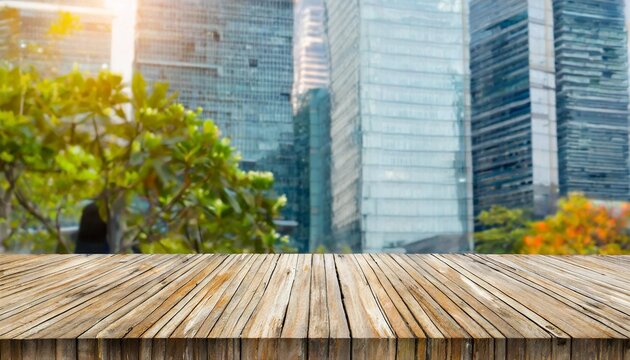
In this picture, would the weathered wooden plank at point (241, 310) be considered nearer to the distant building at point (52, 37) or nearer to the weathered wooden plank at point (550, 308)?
the weathered wooden plank at point (550, 308)

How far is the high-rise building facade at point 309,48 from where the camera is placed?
290 inches

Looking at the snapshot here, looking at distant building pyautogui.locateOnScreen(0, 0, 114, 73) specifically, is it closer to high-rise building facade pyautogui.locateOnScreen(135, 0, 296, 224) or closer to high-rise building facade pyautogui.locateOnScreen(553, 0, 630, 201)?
high-rise building facade pyautogui.locateOnScreen(135, 0, 296, 224)

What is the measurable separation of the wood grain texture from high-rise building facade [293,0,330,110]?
5.73m

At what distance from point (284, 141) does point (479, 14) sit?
9.05 feet

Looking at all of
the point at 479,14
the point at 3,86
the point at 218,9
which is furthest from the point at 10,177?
the point at 479,14

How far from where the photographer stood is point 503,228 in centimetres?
712

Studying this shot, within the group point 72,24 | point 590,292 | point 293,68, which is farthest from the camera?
point 293,68

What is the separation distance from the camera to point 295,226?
7.17m

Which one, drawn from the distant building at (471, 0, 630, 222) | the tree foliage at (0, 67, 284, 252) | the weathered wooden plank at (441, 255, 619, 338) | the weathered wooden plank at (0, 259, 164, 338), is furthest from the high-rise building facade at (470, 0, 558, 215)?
the weathered wooden plank at (0, 259, 164, 338)

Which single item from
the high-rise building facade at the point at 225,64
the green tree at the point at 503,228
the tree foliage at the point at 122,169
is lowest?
the green tree at the point at 503,228

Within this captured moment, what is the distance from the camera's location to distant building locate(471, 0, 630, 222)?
639 centimetres

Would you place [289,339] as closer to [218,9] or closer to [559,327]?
[559,327]

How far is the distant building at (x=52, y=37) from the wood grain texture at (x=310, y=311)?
187 inches

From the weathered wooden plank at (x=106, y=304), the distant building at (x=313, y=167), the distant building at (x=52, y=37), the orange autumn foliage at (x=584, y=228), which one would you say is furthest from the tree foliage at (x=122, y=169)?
the orange autumn foliage at (x=584, y=228)
